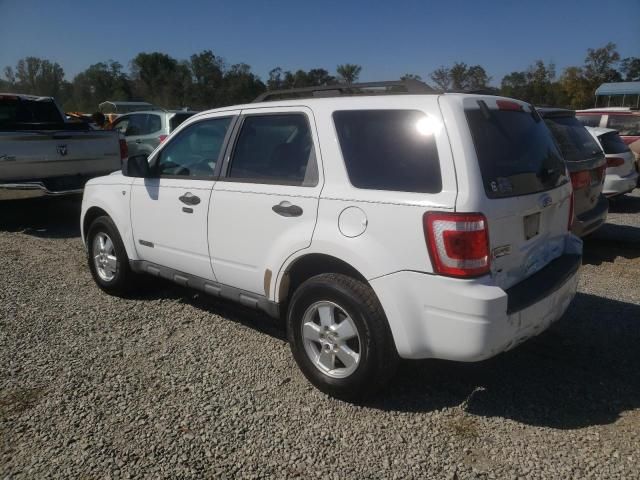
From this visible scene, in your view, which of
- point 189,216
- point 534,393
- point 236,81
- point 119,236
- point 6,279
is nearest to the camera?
point 534,393

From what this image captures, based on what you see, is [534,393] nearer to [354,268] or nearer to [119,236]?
[354,268]

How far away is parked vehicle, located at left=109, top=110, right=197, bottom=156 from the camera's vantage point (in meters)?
11.0

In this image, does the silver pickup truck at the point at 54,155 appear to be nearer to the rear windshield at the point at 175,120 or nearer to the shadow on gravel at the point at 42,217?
the shadow on gravel at the point at 42,217

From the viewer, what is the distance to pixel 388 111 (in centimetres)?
292

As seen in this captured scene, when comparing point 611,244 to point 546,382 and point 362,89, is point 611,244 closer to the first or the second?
point 546,382

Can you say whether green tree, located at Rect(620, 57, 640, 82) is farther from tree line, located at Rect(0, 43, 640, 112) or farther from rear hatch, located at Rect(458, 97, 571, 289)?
rear hatch, located at Rect(458, 97, 571, 289)

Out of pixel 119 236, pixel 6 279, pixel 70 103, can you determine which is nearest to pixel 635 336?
pixel 119 236

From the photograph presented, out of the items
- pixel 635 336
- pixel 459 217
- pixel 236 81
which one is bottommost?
pixel 635 336

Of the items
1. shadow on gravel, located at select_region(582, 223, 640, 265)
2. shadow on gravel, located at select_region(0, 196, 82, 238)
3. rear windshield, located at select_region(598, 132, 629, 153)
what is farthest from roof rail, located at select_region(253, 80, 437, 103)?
rear windshield, located at select_region(598, 132, 629, 153)

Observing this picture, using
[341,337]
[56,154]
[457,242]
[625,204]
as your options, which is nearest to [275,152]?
[341,337]

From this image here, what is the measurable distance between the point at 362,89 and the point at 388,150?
0.69 metres

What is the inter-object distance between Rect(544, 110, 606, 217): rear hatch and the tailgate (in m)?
6.47

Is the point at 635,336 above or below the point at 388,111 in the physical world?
below

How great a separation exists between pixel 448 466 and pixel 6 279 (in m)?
5.10
